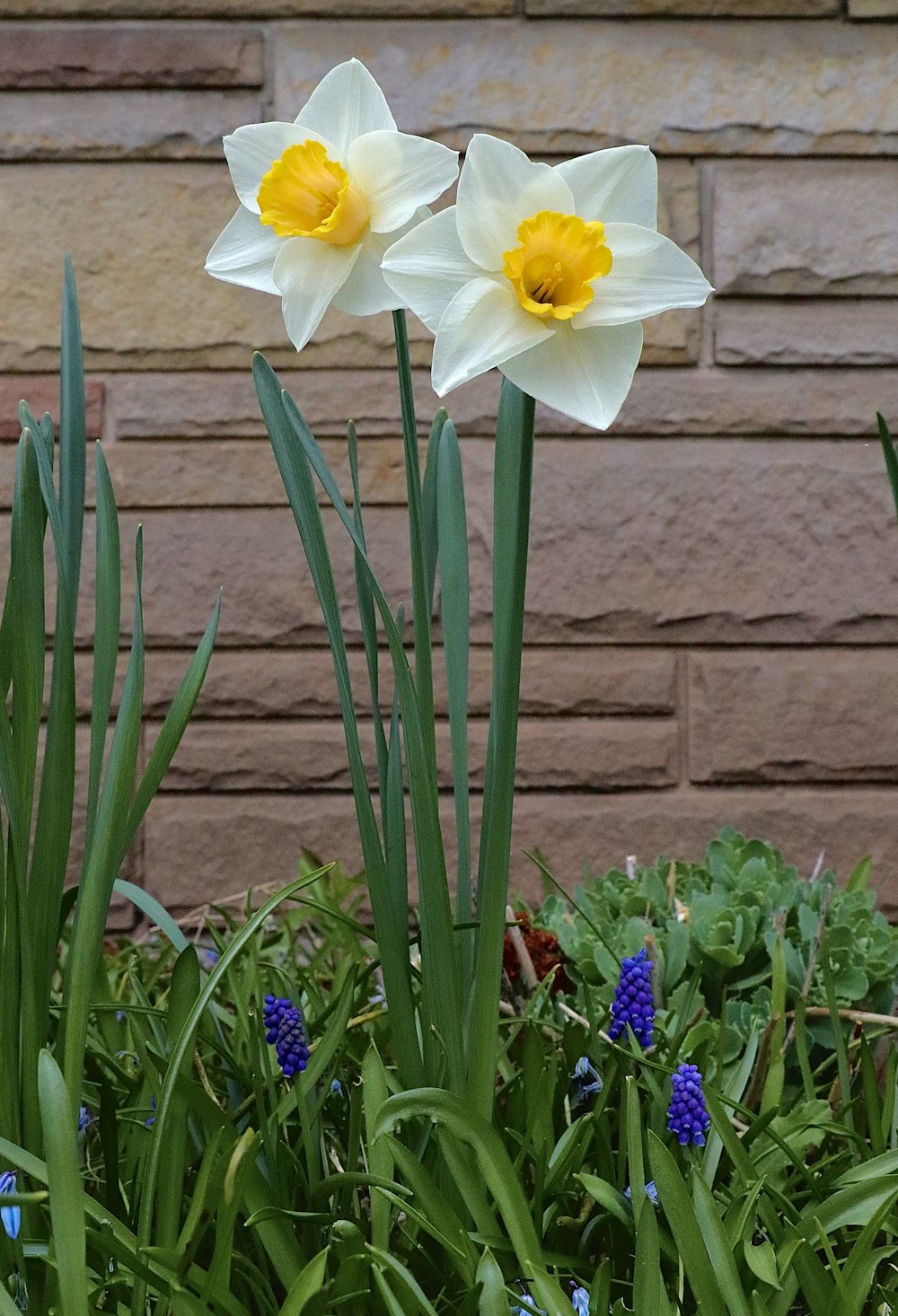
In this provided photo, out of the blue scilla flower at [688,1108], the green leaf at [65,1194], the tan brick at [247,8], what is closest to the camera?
the green leaf at [65,1194]

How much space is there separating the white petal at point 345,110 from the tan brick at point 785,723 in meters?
0.99

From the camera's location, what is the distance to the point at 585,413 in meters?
0.43

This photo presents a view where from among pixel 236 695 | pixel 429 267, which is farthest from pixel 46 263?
pixel 429 267

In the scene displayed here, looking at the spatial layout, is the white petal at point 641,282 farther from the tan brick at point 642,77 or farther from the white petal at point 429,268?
the tan brick at point 642,77

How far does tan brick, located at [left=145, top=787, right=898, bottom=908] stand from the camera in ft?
4.46

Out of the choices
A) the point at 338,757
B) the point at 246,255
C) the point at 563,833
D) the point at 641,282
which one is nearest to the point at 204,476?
the point at 338,757

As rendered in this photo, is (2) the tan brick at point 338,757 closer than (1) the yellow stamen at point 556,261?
No

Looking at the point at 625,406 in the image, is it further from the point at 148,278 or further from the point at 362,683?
the point at 148,278

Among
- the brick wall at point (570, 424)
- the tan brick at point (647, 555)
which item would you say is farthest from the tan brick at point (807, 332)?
the tan brick at point (647, 555)

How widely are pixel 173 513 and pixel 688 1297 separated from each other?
1069mm

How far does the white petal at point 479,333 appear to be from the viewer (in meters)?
0.42

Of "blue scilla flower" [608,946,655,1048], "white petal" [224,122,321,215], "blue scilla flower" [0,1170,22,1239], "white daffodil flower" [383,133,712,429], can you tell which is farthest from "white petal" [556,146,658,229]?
"blue scilla flower" [0,1170,22,1239]

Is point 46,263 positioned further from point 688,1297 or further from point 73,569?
point 688,1297

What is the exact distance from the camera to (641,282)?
0.44 m
